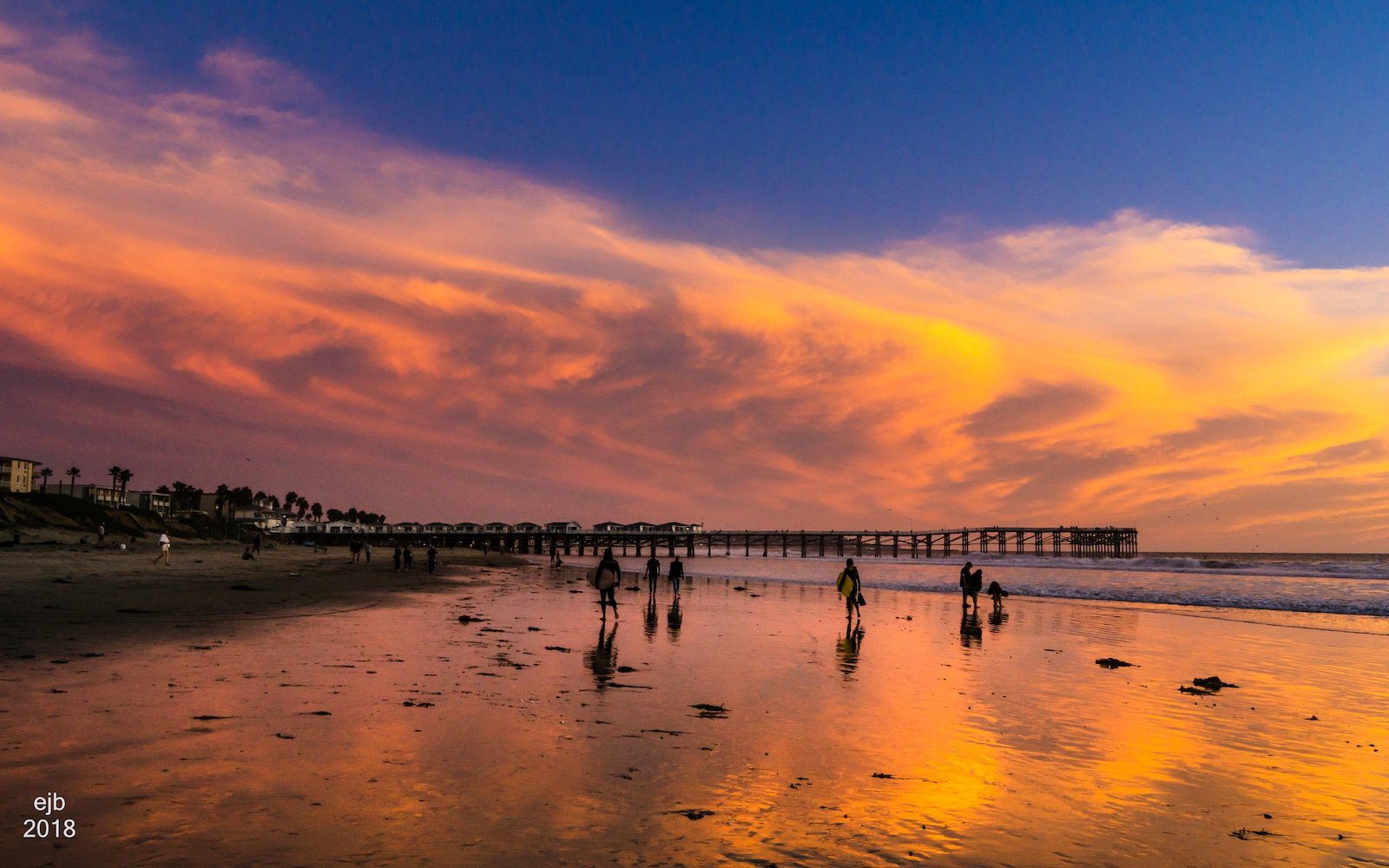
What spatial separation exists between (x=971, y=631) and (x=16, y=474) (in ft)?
671

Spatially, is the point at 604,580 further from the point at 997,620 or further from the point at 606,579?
the point at 997,620

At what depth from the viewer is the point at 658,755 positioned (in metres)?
10.7

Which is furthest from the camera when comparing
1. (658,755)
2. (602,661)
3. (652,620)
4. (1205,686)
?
(652,620)

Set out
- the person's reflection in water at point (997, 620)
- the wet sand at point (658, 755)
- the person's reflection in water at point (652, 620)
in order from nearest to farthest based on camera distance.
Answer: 1. the wet sand at point (658, 755)
2. the person's reflection in water at point (652, 620)
3. the person's reflection in water at point (997, 620)

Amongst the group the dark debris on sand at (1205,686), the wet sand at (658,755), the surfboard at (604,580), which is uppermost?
the surfboard at (604,580)

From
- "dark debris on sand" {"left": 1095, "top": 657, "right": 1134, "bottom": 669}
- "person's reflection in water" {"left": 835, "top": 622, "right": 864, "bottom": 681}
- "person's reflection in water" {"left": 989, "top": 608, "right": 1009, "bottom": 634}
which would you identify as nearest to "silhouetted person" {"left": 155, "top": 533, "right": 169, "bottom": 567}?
"person's reflection in water" {"left": 835, "top": 622, "right": 864, "bottom": 681}

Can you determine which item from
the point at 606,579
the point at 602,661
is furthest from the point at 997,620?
the point at 602,661

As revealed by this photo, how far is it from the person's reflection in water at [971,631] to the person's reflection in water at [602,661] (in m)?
11.0

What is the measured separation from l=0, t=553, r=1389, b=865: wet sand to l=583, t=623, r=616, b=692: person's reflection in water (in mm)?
181

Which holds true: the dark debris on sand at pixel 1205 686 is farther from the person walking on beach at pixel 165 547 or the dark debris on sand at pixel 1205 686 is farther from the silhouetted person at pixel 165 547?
the silhouetted person at pixel 165 547

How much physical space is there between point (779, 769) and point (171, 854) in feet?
21.6

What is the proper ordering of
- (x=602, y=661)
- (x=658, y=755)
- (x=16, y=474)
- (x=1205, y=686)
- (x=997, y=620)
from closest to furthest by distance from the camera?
(x=658, y=755)
(x=1205, y=686)
(x=602, y=661)
(x=997, y=620)
(x=16, y=474)

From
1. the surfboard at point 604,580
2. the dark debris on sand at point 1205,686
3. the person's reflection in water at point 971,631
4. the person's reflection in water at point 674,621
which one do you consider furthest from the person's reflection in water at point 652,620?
the dark debris on sand at point 1205,686

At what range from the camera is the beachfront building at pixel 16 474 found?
16525cm
